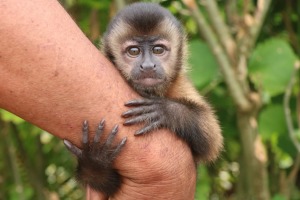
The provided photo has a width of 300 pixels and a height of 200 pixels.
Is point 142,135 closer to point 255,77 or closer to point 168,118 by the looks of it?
point 168,118

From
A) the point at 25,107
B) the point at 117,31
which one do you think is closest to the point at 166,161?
the point at 25,107

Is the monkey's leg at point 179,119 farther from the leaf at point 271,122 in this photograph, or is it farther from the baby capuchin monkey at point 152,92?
the leaf at point 271,122

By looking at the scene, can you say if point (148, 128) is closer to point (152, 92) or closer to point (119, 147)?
point (119, 147)

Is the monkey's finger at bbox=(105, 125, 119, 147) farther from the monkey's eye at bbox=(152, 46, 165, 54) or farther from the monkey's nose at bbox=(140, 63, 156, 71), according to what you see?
the monkey's eye at bbox=(152, 46, 165, 54)

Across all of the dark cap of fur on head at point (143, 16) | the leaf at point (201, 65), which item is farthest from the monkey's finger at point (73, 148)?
the leaf at point (201, 65)

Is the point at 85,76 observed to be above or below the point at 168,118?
above

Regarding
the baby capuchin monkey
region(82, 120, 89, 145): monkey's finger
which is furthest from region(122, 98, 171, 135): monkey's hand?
region(82, 120, 89, 145): monkey's finger
